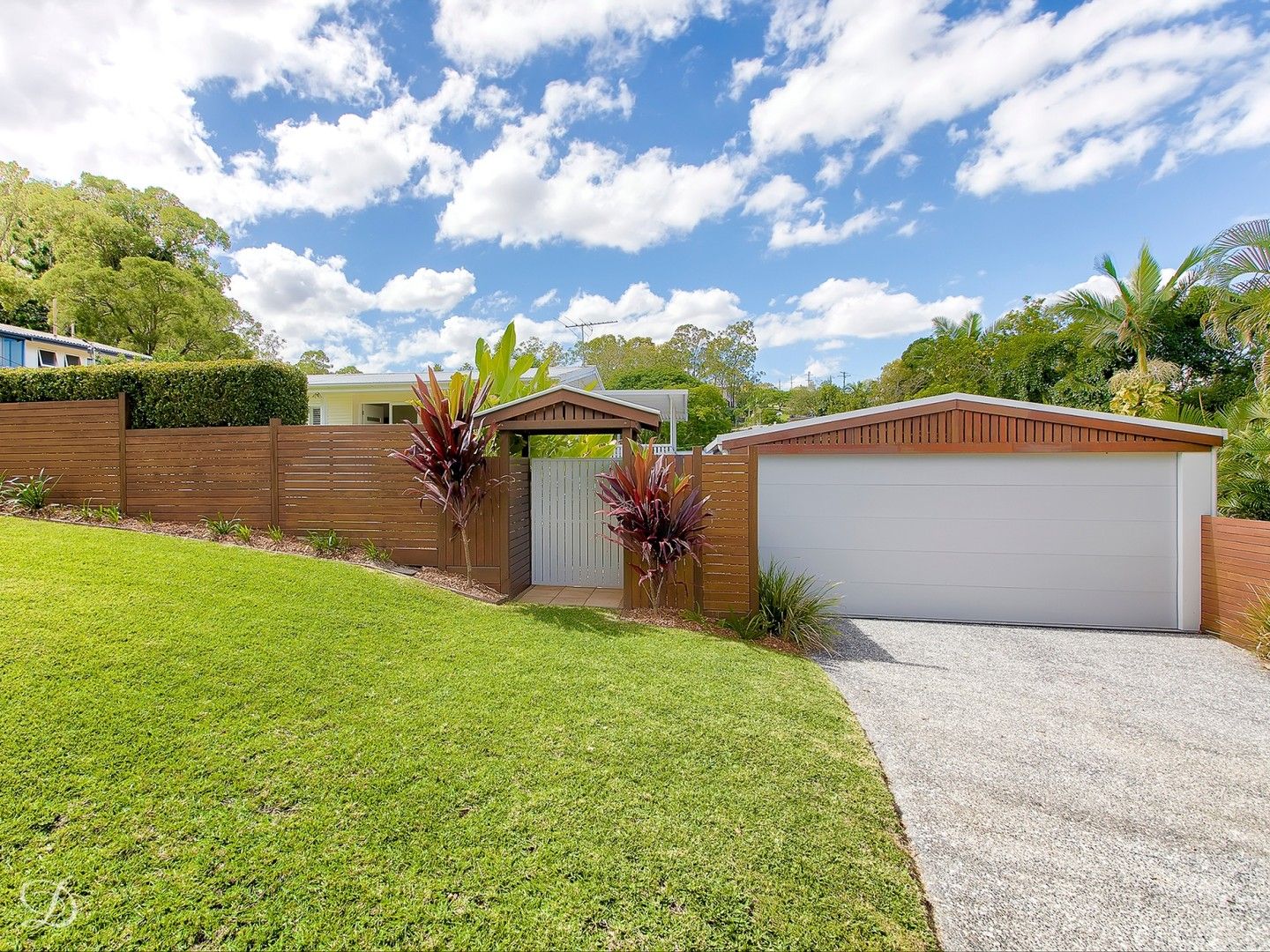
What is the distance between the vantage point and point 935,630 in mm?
6715

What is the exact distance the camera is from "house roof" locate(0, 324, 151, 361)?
837 inches

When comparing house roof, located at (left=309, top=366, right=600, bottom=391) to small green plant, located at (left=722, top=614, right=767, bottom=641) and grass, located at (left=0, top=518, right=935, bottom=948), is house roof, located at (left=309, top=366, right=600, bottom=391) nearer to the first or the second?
small green plant, located at (left=722, top=614, right=767, bottom=641)

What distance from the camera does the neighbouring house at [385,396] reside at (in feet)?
49.1

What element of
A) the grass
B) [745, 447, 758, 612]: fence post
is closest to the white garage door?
[745, 447, 758, 612]: fence post

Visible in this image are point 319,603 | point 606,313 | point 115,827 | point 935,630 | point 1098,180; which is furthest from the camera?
point 606,313

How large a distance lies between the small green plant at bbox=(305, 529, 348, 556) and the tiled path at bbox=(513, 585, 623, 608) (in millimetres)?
2463

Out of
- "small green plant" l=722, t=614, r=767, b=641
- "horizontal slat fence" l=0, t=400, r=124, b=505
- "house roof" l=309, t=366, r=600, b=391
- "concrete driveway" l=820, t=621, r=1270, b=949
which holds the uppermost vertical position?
"house roof" l=309, t=366, r=600, b=391

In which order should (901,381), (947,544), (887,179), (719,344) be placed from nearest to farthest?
1. (947,544)
2. (887,179)
3. (901,381)
4. (719,344)

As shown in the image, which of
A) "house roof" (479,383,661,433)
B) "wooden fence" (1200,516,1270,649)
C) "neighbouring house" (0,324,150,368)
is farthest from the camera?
"neighbouring house" (0,324,150,368)

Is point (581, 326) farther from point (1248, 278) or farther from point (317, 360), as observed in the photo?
point (317, 360)

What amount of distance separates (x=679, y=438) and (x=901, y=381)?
14.8 m

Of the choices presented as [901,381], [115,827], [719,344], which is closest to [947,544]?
[115,827]

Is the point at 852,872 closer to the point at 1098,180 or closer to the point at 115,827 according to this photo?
the point at 115,827

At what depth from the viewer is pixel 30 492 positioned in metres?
7.39
